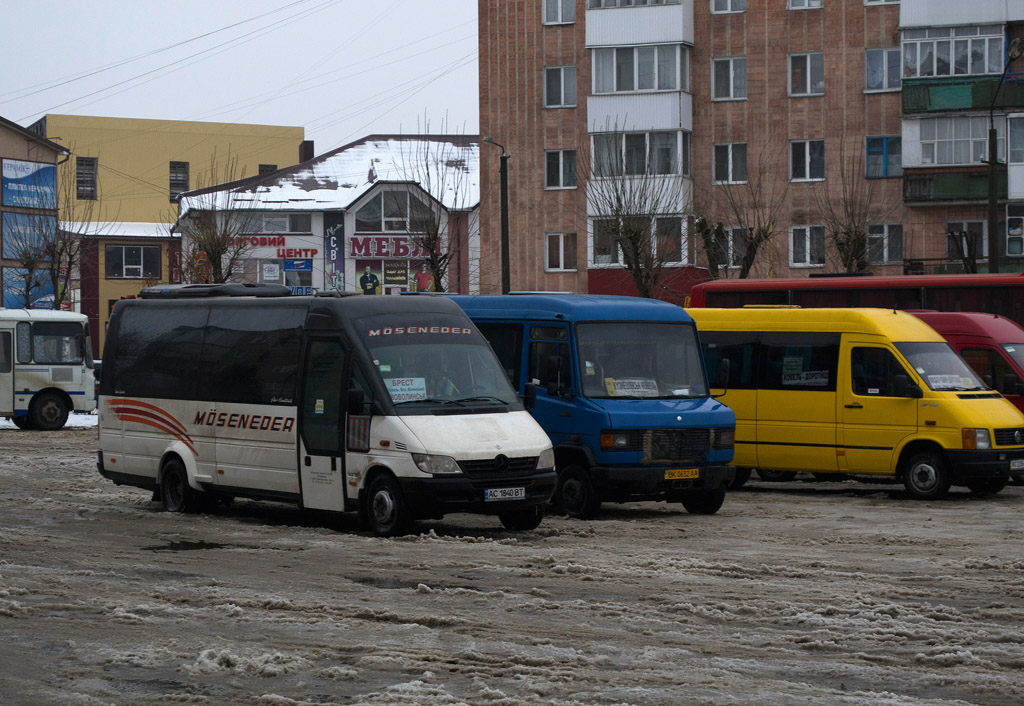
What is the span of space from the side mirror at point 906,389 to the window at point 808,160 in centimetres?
3286

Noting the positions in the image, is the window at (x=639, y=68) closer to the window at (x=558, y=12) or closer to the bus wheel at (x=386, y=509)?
the window at (x=558, y=12)

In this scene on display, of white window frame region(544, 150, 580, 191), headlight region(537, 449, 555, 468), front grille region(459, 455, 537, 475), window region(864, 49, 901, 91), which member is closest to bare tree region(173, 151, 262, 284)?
white window frame region(544, 150, 580, 191)

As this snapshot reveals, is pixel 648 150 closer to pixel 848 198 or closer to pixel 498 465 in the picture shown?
pixel 848 198

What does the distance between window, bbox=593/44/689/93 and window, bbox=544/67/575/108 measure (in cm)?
125

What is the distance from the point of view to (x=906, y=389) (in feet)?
63.9

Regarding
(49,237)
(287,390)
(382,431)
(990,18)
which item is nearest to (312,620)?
(382,431)

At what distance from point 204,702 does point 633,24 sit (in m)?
47.8

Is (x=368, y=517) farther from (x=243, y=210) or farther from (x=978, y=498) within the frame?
(x=243, y=210)

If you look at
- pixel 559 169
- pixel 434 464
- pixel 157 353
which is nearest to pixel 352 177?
pixel 559 169

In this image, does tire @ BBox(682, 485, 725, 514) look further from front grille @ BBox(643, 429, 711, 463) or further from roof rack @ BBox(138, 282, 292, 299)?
roof rack @ BBox(138, 282, 292, 299)

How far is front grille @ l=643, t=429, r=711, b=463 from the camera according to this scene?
16.7 metres

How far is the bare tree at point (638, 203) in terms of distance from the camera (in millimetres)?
44750

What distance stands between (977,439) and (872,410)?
4.66 ft

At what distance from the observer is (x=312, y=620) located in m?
9.84
